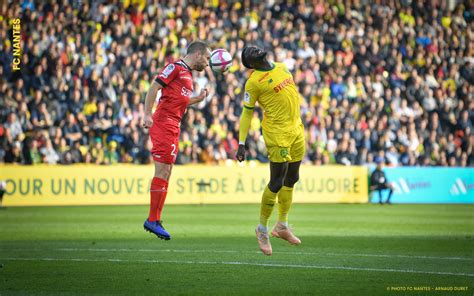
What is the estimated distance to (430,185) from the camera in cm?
3128

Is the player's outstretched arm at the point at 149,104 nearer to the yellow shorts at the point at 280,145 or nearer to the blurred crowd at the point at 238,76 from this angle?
the yellow shorts at the point at 280,145

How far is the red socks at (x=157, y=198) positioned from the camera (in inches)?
463

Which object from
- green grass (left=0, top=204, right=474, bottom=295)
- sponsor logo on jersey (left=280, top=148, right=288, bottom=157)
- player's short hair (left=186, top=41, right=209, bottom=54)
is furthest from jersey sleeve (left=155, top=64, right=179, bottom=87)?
green grass (left=0, top=204, right=474, bottom=295)

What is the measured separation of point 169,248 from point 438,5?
86.6 feet

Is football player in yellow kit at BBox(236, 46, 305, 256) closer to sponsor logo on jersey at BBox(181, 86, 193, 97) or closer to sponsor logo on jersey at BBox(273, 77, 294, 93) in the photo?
sponsor logo on jersey at BBox(273, 77, 294, 93)

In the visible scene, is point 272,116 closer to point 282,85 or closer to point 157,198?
point 282,85

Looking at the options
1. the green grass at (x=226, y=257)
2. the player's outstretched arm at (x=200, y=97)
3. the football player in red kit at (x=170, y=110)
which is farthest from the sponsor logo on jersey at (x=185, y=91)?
the green grass at (x=226, y=257)

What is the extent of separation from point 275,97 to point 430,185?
20.4 metres

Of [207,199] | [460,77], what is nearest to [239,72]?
[207,199]

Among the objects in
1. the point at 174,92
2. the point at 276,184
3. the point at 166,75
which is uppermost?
the point at 166,75

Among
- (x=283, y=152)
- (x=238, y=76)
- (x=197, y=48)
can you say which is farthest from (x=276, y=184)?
(x=238, y=76)

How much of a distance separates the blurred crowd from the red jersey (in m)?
13.2

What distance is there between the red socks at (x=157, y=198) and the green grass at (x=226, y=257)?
0.60m

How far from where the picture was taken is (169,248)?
44.5ft
